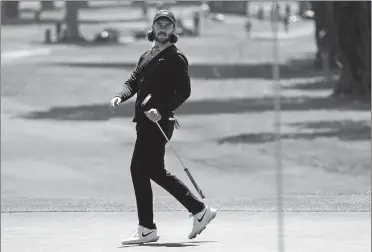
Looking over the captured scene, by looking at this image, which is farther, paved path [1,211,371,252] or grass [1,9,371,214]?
grass [1,9,371,214]

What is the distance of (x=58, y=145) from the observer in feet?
88.6

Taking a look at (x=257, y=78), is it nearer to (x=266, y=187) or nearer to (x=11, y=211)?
(x=266, y=187)

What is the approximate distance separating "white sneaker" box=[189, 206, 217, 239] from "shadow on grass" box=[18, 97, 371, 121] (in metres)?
21.6

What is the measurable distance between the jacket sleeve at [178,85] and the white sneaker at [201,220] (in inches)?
31.0

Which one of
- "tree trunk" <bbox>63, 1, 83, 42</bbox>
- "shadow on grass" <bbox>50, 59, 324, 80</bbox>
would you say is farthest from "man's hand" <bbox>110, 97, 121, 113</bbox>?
"tree trunk" <bbox>63, 1, 83, 42</bbox>

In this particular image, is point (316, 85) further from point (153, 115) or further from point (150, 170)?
point (153, 115)

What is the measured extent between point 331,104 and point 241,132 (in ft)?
26.9

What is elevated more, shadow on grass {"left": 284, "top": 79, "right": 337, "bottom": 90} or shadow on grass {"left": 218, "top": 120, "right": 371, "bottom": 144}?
shadow on grass {"left": 218, "top": 120, "right": 371, "bottom": 144}

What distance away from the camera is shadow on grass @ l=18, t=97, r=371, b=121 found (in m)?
35.3

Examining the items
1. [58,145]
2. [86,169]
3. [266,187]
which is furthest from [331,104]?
[266,187]

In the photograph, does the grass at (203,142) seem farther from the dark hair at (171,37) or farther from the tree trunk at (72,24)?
the tree trunk at (72,24)

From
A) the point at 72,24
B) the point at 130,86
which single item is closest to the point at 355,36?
the point at 130,86

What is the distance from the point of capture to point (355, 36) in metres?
36.6

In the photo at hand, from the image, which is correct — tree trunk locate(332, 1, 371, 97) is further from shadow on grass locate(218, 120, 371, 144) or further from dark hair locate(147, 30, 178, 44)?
dark hair locate(147, 30, 178, 44)
